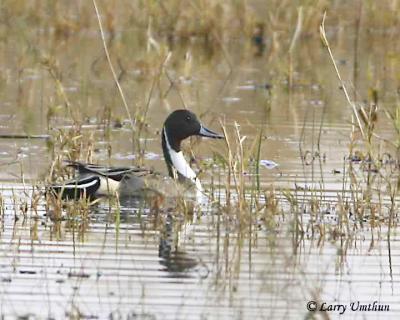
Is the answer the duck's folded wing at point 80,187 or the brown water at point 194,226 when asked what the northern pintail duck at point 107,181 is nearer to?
the duck's folded wing at point 80,187

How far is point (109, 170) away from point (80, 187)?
20 centimetres

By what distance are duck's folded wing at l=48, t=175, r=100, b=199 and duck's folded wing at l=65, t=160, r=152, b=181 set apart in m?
0.06

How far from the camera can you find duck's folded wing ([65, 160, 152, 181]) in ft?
28.5

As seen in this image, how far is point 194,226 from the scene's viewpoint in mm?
7820

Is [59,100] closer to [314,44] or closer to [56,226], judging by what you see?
[56,226]

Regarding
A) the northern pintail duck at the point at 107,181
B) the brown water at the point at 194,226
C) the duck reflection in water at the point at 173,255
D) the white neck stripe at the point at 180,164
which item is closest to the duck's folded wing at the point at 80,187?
the northern pintail duck at the point at 107,181

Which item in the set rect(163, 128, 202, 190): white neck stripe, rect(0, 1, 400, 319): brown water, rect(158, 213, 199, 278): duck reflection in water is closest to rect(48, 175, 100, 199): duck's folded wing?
rect(0, 1, 400, 319): brown water

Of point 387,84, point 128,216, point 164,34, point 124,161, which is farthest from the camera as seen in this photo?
point 164,34

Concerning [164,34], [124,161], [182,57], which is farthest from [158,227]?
[164,34]

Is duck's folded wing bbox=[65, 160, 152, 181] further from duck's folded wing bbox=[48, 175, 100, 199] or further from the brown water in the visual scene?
the brown water

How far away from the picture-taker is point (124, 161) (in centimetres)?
1023

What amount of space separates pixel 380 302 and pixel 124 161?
4305 mm

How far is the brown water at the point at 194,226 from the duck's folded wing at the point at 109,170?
306 mm

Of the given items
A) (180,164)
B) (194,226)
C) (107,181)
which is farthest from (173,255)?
(180,164)
